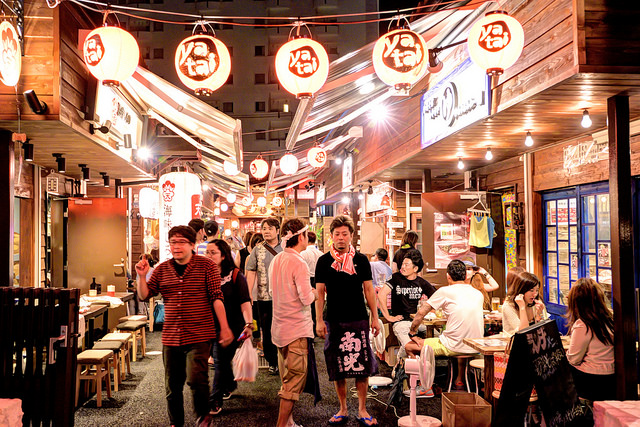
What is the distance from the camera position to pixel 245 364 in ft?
20.4

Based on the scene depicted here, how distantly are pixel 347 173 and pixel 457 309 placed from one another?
35.6 ft

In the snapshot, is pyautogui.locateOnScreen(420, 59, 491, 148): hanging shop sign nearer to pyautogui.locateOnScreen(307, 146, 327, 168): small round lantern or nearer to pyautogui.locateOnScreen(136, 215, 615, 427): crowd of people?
pyautogui.locateOnScreen(136, 215, 615, 427): crowd of people

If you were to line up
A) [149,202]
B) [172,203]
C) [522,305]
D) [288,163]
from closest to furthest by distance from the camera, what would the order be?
[522,305], [172,203], [149,202], [288,163]

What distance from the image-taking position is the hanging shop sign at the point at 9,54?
16.8ft

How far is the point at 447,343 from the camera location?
20.9ft

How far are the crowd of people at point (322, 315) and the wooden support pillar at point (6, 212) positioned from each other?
247cm

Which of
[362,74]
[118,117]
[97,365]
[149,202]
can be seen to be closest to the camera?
[97,365]

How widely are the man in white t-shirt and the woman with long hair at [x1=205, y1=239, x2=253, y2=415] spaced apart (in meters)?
2.04

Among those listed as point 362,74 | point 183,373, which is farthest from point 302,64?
point 183,373

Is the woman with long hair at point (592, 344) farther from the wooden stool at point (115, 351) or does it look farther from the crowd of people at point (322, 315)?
the wooden stool at point (115, 351)

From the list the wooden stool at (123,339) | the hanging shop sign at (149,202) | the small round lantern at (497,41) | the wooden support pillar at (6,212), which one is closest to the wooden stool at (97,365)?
the wooden stool at (123,339)

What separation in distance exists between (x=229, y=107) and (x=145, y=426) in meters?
34.3

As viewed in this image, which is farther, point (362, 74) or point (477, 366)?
point (362, 74)

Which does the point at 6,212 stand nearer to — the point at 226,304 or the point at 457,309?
the point at 226,304
